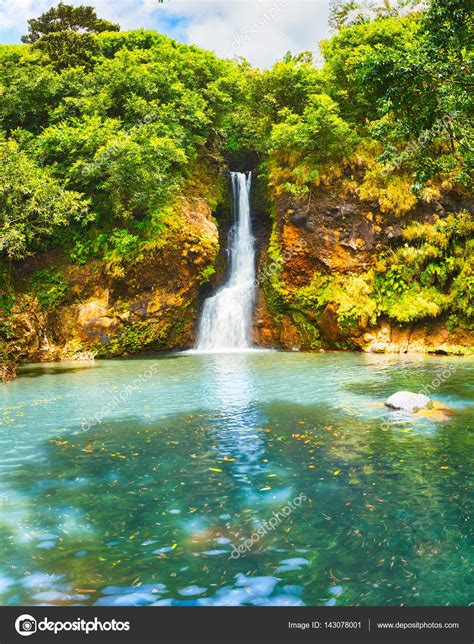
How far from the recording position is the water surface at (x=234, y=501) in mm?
3838

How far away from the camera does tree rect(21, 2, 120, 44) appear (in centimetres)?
2848

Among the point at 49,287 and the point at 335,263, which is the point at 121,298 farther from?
the point at 335,263

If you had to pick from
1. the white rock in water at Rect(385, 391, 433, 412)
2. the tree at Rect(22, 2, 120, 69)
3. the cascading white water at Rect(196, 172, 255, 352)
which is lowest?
the white rock in water at Rect(385, 391, 433, 412)

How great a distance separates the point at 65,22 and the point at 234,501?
3208 centimetres

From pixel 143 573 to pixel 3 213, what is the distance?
1655 cm

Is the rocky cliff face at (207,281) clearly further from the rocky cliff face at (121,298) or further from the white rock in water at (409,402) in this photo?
the white rock in water at (409,402)

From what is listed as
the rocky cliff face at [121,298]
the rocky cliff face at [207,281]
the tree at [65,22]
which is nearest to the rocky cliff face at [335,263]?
the rocky cliff face at [207,281]

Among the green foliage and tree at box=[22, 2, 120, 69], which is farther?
tree at box=[22, 2, 120, 69]

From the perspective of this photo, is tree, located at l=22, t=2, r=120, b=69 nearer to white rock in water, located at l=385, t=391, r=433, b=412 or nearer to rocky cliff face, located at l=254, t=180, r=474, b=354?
rocky cliff face, located at l=254, t=180, r=474, b=354

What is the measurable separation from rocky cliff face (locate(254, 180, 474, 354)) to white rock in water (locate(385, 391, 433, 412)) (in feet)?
35.4

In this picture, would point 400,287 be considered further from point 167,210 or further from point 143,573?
point 143,573

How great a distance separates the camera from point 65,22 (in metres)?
28.9

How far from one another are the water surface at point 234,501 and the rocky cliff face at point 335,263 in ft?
31.9

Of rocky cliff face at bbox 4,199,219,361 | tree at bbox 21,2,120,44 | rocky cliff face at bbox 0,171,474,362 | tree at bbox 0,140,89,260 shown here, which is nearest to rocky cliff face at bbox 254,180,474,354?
rocky cliff face at bbox 0,171,474,362
